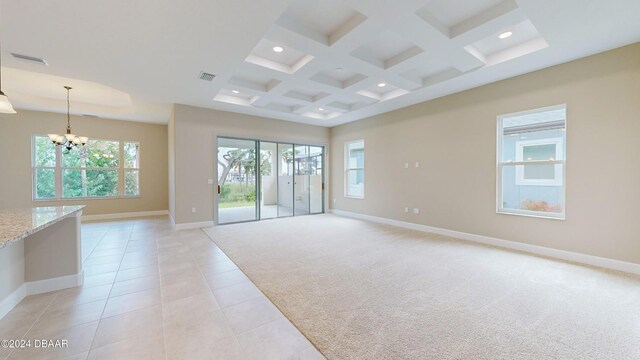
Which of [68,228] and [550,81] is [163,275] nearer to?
[68,228]

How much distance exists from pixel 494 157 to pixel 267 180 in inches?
219

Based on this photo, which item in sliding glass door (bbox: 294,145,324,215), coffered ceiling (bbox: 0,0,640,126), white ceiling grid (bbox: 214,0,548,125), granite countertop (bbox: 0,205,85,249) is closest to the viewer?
granite countertop (bbox: 0,205,85,249)

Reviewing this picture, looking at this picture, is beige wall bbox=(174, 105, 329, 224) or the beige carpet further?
beige wall bbox=(174, 105, 329, 224)

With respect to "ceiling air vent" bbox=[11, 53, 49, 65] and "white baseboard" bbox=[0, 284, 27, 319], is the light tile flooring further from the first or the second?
"ceiling air vent" bbox=[11, 53, 49, 65]

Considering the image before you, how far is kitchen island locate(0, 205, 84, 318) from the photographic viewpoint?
7.23 ft

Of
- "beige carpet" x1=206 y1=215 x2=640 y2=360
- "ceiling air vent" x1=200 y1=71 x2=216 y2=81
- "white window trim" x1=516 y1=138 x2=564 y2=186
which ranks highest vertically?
"ceiling air vent" x1=200 y1=71 x2=216 y2=81

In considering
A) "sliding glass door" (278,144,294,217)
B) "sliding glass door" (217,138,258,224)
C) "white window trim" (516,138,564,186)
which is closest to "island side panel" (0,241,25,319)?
"sliding glass door" (217,138,258,224)

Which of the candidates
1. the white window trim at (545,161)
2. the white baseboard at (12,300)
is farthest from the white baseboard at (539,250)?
the white baseboard at (12,300)

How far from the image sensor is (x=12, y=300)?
2.28 metres

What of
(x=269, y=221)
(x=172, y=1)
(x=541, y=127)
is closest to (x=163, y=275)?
(x=172, y=1)

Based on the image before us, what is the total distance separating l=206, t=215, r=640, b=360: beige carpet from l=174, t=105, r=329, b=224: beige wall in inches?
82.2

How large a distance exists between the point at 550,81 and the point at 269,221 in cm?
640

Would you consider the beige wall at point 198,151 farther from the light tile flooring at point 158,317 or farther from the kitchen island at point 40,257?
the kitchen island at point 40,257

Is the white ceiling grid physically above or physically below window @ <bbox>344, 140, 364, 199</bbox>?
above
